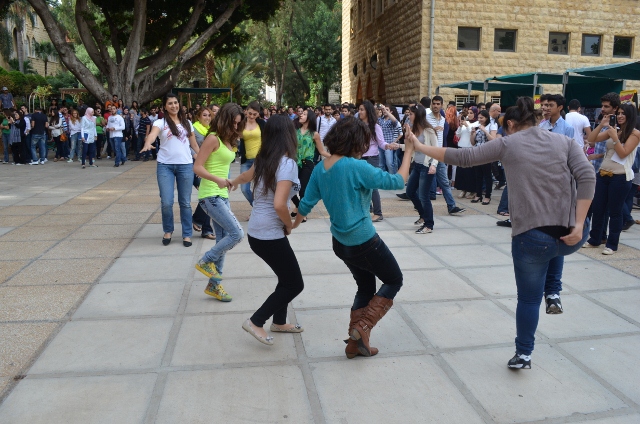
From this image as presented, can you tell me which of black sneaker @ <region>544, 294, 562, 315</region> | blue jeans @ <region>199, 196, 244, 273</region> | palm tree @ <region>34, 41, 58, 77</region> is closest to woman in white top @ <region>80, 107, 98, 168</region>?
blue jeans @ <region>199, 196, 244, 273</region>

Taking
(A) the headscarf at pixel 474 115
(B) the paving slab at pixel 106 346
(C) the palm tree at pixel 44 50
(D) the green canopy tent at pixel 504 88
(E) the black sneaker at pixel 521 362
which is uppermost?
(C) the palm tree at pixel 44 50

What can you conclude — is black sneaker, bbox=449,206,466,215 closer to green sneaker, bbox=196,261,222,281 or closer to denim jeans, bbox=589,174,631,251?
denim jeans, bbox=589,174,631,251

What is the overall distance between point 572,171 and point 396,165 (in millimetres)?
9488

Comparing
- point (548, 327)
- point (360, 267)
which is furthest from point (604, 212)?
point (360, 267)

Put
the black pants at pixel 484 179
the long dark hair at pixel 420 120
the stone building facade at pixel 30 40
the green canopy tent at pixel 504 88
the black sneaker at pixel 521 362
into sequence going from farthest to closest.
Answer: the stone building facade at pixel 30 40 → the green canopy tent at pixel 504 88 → the black pants at pixel 484 179 → the long dark hair at pixel 420 120 → the black sneaker at pixel 521 362

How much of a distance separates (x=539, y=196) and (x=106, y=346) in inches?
121

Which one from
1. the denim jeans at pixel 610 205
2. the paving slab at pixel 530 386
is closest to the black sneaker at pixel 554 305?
the paving slab at pixel 530 386

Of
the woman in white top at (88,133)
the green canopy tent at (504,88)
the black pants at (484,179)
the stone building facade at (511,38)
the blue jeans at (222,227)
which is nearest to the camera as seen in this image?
the blue jeans at (222,227)

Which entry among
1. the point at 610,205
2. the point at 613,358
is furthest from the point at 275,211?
the point at 610,205

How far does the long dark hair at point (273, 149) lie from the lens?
3.68 meters

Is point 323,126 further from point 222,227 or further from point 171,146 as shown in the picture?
point 222,227

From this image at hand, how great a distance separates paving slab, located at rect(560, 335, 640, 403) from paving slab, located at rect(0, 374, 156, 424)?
280cm

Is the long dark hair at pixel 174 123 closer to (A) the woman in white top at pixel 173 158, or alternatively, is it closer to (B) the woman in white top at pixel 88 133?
(A) the woman in white top at pixel 173 158

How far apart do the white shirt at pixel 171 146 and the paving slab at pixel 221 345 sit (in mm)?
2724
